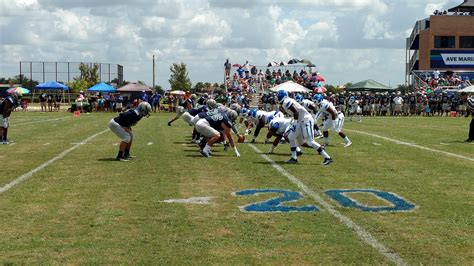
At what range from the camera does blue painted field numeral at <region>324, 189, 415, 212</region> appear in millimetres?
9000

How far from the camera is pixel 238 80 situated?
56.8 metres

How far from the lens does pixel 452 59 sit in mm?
67875

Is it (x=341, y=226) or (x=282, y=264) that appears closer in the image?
(x=282, y=264)

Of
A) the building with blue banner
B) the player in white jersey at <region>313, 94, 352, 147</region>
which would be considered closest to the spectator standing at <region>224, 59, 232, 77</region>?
the building with blue banner

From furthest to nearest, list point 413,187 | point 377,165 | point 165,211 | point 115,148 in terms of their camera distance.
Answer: point 115,148
point 377,165
point 413,187
point 165,211

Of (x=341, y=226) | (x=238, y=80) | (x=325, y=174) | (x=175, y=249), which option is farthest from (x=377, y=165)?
(x=238, y=80)

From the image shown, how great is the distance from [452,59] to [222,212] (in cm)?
6374

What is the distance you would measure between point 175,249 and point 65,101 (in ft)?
207

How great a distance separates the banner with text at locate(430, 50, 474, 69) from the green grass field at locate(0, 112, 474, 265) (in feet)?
179

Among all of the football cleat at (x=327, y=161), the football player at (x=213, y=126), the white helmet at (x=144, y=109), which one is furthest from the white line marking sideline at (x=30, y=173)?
the football cleat at (x=327, y=161)

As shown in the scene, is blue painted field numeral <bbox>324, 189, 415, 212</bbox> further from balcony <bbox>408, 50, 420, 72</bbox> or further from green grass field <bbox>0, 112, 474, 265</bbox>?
balcony <bbox>408, 50, 420, 72</bbox>

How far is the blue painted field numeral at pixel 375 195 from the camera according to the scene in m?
9.00

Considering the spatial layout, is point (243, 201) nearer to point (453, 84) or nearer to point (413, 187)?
point (413, 187)

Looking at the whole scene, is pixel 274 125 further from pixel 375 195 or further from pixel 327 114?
pixel 375 195
